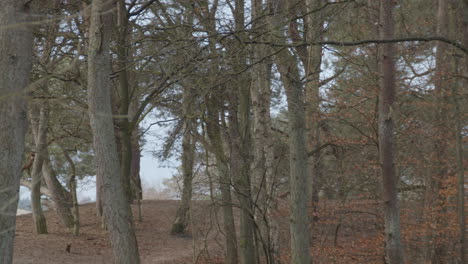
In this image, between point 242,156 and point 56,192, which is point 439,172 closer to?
point 242,156

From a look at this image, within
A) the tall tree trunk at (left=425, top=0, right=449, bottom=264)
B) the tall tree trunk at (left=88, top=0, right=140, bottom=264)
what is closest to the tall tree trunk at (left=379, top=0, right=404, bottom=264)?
Result: the tall tree trunk at (left=88, top=0, right=140, bottom=264)

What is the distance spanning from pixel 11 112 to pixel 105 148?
2005 millimetres

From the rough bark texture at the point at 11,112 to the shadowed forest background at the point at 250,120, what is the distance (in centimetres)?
1

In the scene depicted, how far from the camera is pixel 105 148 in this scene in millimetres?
6496

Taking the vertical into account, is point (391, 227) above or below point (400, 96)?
below

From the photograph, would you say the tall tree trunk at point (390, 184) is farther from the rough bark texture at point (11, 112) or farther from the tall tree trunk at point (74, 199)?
the tall tree trunk at point (74, 199)

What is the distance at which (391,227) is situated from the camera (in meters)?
7.02

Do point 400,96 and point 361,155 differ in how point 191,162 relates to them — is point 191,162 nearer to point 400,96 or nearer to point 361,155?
point 361,155

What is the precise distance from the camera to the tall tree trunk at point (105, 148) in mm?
6473

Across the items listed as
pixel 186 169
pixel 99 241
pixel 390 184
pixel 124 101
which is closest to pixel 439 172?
pixel 390 184

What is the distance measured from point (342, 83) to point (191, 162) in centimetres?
471

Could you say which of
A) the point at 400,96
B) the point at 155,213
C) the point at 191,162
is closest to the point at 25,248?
the point at 191,162

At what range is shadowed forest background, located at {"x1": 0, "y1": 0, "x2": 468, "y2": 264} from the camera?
19.1ft

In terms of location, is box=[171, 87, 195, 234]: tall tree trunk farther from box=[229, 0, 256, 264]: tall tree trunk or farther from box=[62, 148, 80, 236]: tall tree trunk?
box=[62, 148, 80, 236]: tall tree trunk
